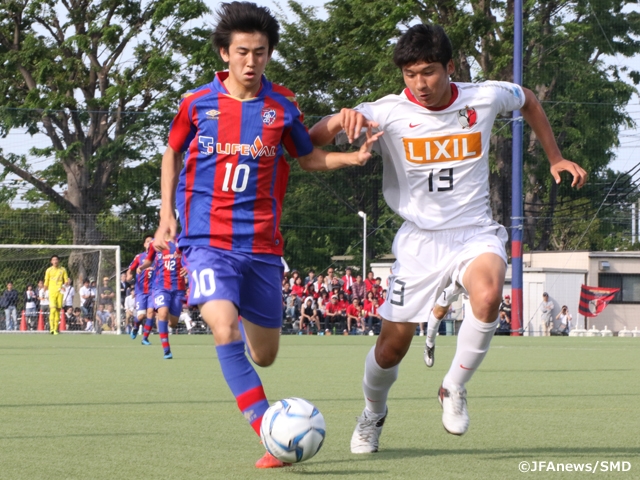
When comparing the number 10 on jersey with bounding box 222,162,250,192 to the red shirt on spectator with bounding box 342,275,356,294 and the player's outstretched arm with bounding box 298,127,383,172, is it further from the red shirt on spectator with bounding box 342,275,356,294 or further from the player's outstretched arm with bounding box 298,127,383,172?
the red shirt on spectator with bounding box 342,275,356,294

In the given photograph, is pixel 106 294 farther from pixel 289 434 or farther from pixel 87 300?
pixel 289 434

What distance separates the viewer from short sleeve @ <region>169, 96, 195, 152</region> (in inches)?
211

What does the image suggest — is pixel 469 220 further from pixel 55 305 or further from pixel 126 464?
pixel 55 305

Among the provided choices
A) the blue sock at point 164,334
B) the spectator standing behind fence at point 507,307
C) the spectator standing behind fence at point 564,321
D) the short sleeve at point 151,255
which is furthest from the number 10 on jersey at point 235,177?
the spectator standing behind fence at point 564,321

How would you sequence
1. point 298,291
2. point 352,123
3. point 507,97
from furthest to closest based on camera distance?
point 298,291 → point 507,97 → point 352,123

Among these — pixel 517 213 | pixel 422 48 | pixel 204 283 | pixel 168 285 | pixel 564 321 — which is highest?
pixel 517 213

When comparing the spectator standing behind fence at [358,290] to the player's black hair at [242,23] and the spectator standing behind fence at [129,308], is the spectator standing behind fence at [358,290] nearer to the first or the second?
the spectator standing behind fence at [129,308]

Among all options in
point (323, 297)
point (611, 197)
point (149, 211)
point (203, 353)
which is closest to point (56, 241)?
point (149, 211)

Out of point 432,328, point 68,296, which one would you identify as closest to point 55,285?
point 68,296

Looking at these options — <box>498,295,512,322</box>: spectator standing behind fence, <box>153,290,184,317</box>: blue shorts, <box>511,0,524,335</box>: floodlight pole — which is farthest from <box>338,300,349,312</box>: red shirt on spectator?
<box>153,290,184,317</box>: blue shorts

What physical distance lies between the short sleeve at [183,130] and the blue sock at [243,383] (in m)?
1.13

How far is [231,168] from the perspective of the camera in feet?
17.2

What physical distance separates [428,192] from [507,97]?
782 mm

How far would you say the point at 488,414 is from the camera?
23.3ft
